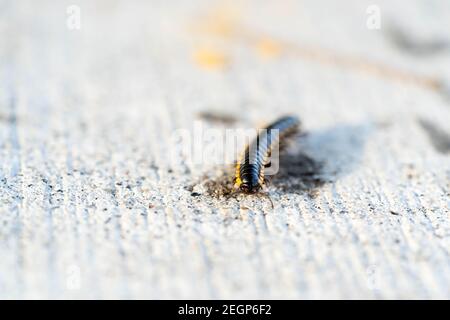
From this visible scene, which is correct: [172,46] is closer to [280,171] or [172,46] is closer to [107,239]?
[280,171]

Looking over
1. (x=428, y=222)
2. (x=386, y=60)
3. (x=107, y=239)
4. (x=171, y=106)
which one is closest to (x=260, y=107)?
(x=171, y=106)

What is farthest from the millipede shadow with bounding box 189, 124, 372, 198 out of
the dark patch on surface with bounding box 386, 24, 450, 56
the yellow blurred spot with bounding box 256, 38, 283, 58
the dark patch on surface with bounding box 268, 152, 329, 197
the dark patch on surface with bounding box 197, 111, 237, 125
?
the dark patch on surface with bounding box 386, 24, 450, 56

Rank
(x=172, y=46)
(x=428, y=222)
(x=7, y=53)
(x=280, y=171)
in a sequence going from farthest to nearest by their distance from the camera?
(x=172, y=46), (x=7, y=53), (x=280, y=171), (x=428, y=222)

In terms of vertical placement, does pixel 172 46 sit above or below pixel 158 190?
above

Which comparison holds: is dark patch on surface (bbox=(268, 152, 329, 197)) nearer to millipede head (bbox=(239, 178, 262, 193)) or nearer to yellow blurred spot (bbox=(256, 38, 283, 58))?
millipede head (bbox=(239, 178, 262, 193))

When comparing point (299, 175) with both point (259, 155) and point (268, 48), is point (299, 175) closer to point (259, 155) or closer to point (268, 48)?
point (259, 155)

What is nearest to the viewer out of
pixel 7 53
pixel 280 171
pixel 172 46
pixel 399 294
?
pixel 399 294
